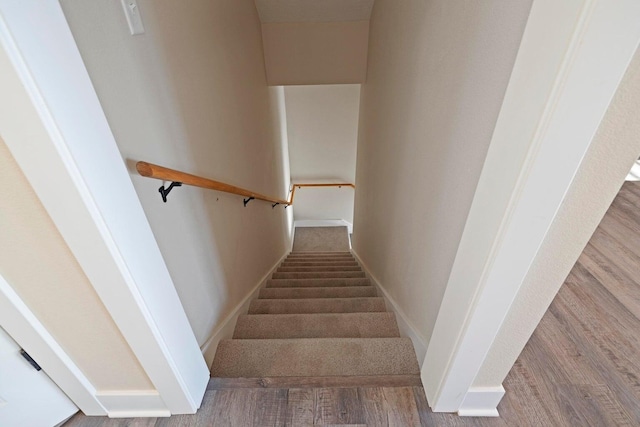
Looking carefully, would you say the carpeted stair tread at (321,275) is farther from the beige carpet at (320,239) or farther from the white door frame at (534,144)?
the beige carpet at (320,239)

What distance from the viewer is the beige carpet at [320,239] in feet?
18.3

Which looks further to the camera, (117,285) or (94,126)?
(117,285)

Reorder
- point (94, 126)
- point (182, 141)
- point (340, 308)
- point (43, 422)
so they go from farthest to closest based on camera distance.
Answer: point (340, 308) < point (182, 141) < point (43, 422) < point (94, 126)

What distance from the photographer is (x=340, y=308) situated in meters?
1.87

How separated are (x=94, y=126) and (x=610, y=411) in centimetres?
175

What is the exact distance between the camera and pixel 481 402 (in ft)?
3.43

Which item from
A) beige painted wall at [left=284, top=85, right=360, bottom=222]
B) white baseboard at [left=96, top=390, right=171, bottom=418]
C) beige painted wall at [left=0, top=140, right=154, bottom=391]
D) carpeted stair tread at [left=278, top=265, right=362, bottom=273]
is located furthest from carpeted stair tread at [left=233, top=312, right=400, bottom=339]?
beige painted wall at [left=284, top=85, right=360, bottom=222]

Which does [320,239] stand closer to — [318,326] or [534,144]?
[318,326]

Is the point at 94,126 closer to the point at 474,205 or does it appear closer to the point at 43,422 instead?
the point at 474,205

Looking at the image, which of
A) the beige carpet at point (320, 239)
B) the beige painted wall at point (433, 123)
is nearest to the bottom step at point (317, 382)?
the beige painted wall at point (433, 123)

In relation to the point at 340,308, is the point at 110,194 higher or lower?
higher

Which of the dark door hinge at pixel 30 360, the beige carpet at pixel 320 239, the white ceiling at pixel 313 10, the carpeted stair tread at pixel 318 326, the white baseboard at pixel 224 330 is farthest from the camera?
the beige carpet at pixel 320 239

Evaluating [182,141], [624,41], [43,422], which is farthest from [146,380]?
[624,41]

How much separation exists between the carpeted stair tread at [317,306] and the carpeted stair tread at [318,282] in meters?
0.71
